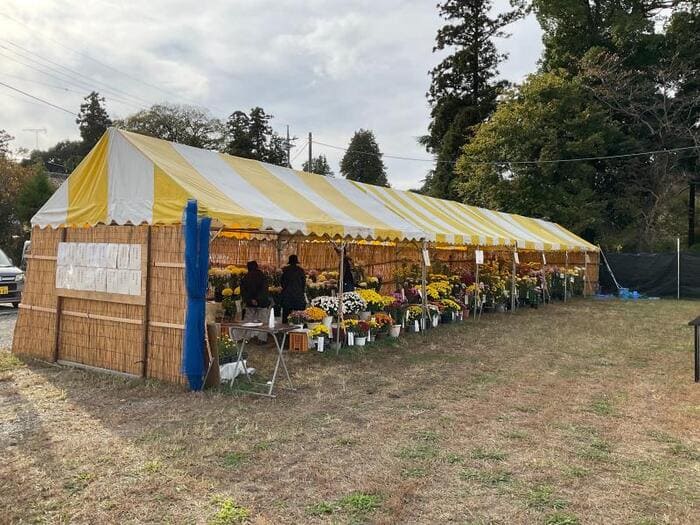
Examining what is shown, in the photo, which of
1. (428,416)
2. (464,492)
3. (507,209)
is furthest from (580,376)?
(507,209)

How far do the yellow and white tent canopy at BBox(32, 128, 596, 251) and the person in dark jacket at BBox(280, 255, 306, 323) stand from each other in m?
1.12

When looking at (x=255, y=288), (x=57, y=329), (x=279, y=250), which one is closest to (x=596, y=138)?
(x=279, y=250)

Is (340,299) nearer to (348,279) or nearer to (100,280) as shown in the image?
(348,279)

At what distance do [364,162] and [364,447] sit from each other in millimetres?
53527

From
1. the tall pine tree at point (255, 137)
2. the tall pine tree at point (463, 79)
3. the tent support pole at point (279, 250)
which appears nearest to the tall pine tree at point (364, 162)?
the tall pine tree at point (255, 137)

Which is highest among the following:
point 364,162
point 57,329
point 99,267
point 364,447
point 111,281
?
point 364,162

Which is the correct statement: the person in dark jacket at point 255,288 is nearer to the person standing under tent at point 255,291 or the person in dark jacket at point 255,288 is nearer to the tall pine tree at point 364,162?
the person standing under tent at point 255,291

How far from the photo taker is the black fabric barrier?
62.7 ft

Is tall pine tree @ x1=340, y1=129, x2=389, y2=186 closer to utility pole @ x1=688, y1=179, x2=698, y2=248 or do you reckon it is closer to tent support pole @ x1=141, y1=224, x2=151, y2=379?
utility pole @ x1=688, y1=179, x2=698, y2=248

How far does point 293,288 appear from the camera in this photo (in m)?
8.20

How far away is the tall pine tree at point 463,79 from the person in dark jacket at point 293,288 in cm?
2527

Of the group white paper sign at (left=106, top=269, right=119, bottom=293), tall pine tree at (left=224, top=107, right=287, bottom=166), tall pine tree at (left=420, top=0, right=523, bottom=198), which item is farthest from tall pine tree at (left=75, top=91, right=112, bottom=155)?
white paper sign at (left=106, top=269, right=119, bottom=293)

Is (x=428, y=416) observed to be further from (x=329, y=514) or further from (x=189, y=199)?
(x=189, y=199)

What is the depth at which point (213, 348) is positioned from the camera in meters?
5.59
